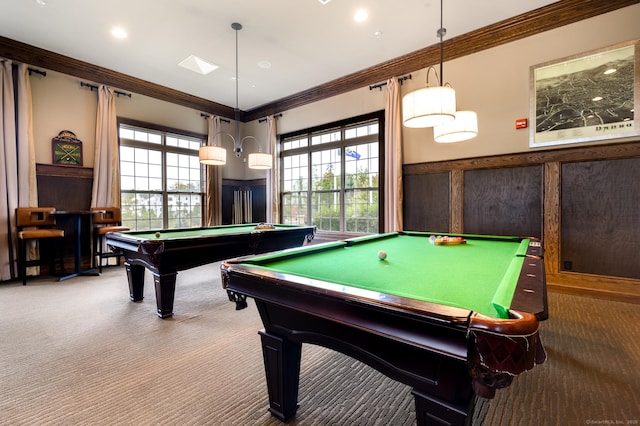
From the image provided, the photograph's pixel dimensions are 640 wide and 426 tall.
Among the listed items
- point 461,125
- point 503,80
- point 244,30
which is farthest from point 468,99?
point 244,30

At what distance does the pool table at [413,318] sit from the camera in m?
0.81

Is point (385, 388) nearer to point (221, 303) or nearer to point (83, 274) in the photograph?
point (221, 303)

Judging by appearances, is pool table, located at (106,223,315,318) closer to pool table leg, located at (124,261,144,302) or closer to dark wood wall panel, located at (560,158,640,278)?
pool table leg, located at (124,261,144,302)

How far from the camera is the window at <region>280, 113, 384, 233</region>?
17.9ft

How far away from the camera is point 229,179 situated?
23.6ft

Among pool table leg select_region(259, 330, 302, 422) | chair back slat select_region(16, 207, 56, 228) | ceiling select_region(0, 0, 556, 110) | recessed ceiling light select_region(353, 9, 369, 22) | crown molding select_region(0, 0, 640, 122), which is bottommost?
pool table leg select_region(259, 330, 302, 422)

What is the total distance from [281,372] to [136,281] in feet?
8.82

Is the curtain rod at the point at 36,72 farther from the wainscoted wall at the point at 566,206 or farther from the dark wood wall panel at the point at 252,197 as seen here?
the wainscoted wall at the point at 566,206

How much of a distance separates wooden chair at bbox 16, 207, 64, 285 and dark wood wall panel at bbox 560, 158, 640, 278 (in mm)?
6829

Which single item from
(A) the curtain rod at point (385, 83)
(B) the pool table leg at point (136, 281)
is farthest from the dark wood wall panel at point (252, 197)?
(B) the pool table leg at point (136, 281)

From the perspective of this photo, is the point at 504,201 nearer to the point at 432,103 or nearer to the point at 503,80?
the point at 503,80

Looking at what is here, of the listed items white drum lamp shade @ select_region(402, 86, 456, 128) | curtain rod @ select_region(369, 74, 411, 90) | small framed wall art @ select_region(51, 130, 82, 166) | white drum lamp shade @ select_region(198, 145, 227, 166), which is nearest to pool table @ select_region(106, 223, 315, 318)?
white drum lamp shade @ select_region(198, 145, 227, 166)

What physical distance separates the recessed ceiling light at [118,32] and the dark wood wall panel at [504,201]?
517cm

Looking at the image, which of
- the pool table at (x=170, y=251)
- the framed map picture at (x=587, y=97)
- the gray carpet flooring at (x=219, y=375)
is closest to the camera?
the gray carpet flooring at (x=219, y=375)
